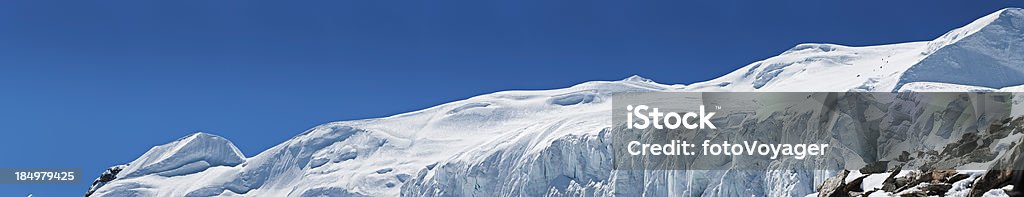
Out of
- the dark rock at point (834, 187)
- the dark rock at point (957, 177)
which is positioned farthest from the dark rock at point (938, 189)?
the dark rock at point (834, 187)

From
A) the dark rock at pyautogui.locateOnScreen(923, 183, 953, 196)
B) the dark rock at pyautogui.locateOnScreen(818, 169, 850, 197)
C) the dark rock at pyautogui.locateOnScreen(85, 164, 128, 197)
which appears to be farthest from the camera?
the dark rock at pyautogui.locateOnScreen(85, 164, 128, 197)

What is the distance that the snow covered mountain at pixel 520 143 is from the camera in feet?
252

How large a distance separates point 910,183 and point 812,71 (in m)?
73.8

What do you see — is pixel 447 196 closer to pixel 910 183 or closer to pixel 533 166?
pixel 533 166

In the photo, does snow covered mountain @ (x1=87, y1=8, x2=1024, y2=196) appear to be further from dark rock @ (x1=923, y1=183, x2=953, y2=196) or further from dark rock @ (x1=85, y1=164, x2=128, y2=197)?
dark rock @ (x1=923, y1=183, x2=953, y2=196)

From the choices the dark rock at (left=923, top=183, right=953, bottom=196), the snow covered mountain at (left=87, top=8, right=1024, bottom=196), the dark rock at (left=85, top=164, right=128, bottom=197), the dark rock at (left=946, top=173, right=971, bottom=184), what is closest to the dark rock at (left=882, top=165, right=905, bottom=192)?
the dark rock at (left=923, top=183, right=953, bottom=196)

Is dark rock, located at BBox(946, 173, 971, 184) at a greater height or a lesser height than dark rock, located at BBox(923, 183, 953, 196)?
greater

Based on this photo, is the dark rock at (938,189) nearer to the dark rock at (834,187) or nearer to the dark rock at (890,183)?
the dark rock at (890,183)

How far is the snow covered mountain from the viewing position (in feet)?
252

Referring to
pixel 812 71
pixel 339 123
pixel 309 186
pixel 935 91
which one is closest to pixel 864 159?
pixel 935 91

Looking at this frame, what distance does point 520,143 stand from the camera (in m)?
96.1

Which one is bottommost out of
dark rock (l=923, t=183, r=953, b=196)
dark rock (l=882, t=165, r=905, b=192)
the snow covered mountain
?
dark rock (l=923, t=183, r=953, b=196)

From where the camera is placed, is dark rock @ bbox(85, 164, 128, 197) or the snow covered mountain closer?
the snow covered mountain

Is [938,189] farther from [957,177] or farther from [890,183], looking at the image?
[890,183]
